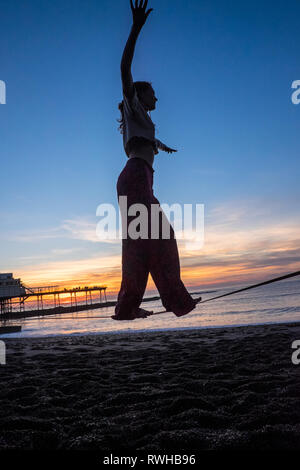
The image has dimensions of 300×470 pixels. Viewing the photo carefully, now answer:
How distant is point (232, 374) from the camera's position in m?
7.15

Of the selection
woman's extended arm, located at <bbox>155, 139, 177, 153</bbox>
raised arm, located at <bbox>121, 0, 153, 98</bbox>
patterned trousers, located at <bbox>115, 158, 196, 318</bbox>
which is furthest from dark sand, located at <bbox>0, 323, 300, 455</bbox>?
raised arm, located at <bbox>121, 0, 153, 98</bbox>

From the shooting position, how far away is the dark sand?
4.09m

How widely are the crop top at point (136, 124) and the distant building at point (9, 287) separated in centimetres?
5248

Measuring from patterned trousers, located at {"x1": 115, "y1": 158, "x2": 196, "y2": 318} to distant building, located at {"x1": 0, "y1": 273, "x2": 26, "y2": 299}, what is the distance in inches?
2065

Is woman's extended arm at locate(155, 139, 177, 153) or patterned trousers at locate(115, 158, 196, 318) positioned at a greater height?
woman's extended arm at locate(155, 139, 177, 153)

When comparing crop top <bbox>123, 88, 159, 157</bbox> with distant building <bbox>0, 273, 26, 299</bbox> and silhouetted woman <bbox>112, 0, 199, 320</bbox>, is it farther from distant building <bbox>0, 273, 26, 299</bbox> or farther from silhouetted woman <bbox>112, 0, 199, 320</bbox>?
distant building <bbox>0, 273, 26, 299</bbox>

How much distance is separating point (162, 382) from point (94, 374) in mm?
1917

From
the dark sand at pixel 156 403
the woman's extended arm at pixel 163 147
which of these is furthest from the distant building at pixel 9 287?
the woman's extended arm at pixel 163 147

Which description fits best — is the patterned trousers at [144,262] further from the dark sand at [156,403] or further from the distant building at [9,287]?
the distant building at [9,287]

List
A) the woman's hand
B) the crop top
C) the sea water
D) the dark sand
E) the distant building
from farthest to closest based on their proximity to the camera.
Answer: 1. the distant building
2. the sea water
3. the dark sand
4. the crop top
5. the woman's hand

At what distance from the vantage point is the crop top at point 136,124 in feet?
5.89

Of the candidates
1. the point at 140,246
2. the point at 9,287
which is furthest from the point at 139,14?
the point at 9,287
